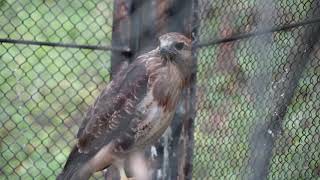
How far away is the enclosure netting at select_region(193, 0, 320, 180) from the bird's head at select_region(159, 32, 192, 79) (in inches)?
19.9

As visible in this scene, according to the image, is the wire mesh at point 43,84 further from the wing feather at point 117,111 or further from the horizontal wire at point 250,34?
the wing feather at point 117,111

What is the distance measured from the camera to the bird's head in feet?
12.3

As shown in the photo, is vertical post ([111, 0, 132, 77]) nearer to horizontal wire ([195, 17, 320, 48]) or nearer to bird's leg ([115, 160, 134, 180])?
horizontal wire ([195, 17, 320, 48])

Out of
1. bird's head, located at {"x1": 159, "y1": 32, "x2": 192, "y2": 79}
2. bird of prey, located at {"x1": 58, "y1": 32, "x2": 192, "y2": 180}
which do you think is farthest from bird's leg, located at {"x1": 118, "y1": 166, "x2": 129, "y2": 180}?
bird's head, located at {"x1": 159, "y1": 32, "x2": 192, "y2": 79}

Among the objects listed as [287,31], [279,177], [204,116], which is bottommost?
[279,177]

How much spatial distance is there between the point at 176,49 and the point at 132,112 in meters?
0.33

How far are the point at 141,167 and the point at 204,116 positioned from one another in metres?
0.65

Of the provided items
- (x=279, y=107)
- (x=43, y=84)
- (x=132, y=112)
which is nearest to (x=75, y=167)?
(x=132, y=112)

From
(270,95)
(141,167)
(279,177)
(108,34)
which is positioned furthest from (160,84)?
(108,34)

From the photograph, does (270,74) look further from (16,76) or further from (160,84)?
(16,76)

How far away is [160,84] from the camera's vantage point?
386 centimetres

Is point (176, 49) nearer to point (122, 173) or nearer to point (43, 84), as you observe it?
point (122, 173)

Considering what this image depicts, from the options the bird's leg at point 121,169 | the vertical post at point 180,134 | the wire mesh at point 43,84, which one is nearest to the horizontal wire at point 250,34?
the vertical post at point 180,134

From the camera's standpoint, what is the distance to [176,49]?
377cm
